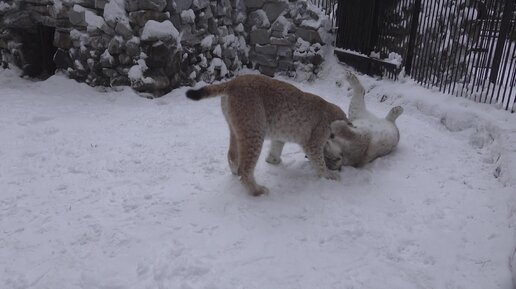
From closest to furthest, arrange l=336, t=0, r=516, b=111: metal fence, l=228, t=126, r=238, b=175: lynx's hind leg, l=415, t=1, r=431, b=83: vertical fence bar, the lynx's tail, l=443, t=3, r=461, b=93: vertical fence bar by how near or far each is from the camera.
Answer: the lynx's tail
l=228, t=126, r=238, b=175: lynx's hind leg
l=336, t=0, r=516, b=111: metal fence
l=443, t=3, r=461, b=93: vertical fence bar
l=415, t=1, r=431, b=83: vertical fence bar

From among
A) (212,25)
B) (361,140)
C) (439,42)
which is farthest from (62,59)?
(439,42)

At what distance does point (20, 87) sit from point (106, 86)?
1.57 metres

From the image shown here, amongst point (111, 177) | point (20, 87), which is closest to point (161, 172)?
point (111, 177)

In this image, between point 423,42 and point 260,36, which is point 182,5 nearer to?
point 260,36

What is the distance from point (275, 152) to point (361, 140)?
1.04 meters

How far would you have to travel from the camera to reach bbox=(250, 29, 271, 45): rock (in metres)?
9.76

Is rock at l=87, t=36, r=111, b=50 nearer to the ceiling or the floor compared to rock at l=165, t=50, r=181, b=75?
nearer to the ceiling

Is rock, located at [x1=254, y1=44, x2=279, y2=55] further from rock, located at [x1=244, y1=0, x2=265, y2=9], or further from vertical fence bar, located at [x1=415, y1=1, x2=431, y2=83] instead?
vertical fence bar, located at [x1=415, y1=1, x2=431, y2=83]

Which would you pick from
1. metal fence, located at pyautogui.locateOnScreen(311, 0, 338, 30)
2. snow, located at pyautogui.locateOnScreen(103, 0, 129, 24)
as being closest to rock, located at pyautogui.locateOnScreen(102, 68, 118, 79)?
snow, located at pyautogui.locateOnScreen(103, 0, 129, 24)

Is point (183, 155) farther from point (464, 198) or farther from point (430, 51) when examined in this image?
point (430, 51)

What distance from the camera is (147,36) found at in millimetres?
7188

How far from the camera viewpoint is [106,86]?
764cm

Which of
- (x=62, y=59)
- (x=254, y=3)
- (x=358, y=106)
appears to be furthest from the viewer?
(x=254, y=3)

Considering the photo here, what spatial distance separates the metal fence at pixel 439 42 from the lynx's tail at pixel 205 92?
4.52 meters
